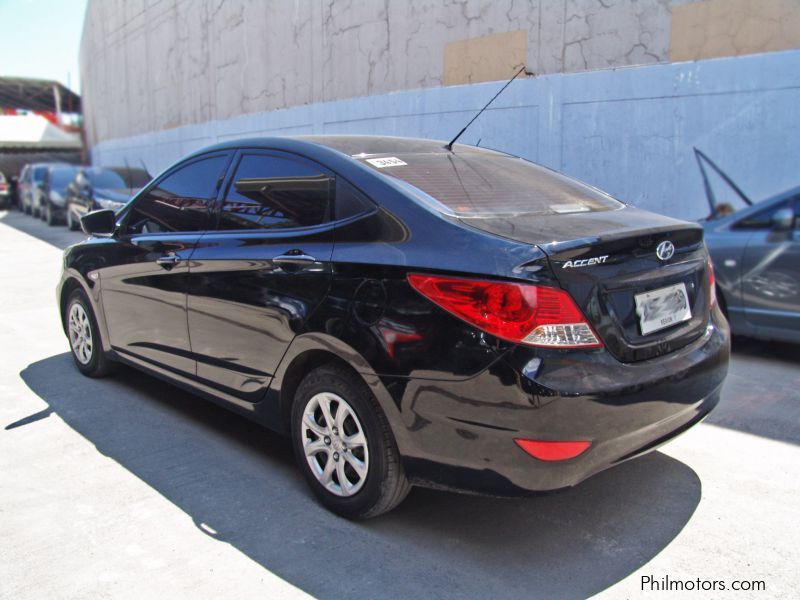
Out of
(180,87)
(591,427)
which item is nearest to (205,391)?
(591,427)

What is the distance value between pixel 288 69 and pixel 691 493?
14.3m

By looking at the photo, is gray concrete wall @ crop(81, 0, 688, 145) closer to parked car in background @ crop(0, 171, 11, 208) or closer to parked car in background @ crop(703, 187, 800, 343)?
parked car in background @ crop(703, 187, 800, 343)

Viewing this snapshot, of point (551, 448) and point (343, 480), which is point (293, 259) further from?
point (551, 448)

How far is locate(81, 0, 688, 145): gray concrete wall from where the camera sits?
9.18 m

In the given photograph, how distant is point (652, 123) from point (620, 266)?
670 centimetres

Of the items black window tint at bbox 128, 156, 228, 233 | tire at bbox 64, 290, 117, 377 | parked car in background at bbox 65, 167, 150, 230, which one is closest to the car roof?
black window tint at bbox 128, 156, 228, 233

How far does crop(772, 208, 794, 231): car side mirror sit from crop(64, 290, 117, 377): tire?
514 cm

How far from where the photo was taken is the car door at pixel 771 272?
17.7 feet

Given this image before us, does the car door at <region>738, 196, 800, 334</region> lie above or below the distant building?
below

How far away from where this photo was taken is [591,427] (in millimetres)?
2588

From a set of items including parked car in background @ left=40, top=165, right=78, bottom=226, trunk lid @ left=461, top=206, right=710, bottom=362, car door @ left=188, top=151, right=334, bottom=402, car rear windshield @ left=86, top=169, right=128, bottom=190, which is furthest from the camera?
parked car in background @ left=40, top=165, right=78, bottom=226

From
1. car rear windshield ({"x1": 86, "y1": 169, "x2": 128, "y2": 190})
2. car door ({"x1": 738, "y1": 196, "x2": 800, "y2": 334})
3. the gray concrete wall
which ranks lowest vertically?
car door ({"x1": 738, "y1": 196, "x2": 800, "y2": 334})

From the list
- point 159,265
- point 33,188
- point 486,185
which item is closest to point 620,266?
point 486,185

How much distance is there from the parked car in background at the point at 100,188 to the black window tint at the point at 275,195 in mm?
11654
